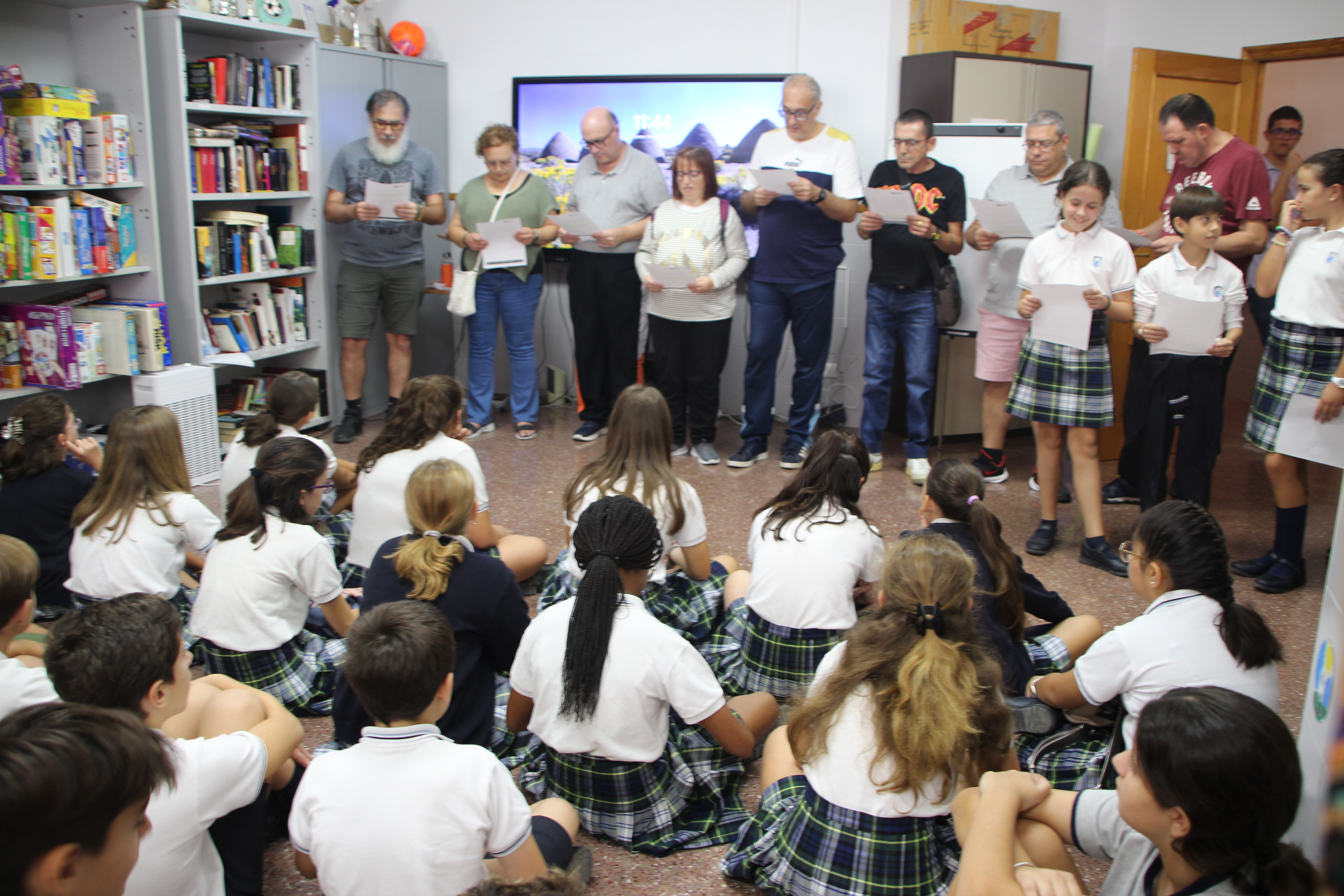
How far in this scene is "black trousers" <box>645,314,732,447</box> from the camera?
4.95 meters

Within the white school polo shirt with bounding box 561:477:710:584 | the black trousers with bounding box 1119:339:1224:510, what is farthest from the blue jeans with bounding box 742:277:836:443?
the white school polo shirt with bounding box 561:477:710:584

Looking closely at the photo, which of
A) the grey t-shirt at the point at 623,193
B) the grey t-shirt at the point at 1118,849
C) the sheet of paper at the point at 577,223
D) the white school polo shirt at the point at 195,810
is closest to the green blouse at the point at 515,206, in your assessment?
the grey t-shirt at the point at 623,193

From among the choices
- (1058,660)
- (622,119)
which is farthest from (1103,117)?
(1058,660)

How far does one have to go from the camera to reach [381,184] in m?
5.21

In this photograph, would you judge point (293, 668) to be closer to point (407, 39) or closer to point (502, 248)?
point (502, 248)

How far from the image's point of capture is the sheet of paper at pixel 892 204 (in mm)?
4355

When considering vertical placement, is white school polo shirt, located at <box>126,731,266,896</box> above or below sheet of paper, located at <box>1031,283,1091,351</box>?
below

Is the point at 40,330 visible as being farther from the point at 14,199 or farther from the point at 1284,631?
the point at 1284,631

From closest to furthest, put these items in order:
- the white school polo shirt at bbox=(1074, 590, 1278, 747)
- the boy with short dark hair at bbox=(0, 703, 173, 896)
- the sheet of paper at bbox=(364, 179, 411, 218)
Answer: the boy with short dark hair at bbox=(0, 703, 173, 896), the white school polo shirt at bbox=(1074, 590, 1278, 747), the sheet of paper at bbox=(364, 179, 411, 218)

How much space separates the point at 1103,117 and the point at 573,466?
142 inches

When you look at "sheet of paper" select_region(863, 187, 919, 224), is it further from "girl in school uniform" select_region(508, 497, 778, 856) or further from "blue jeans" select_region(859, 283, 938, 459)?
"girl in school uniform" select_region(508, 497, 778, 856)

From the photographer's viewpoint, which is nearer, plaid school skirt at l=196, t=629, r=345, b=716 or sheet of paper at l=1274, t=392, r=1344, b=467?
plaid school skirt at l=196, t=629, r=345, b=716

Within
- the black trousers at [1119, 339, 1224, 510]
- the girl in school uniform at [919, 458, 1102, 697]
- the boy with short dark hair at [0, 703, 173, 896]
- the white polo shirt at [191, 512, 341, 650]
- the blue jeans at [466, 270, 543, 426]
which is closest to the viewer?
the boy with short dark hair at [0, 703, 173, 896]

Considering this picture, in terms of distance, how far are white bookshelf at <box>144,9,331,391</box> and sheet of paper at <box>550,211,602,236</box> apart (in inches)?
54.3
